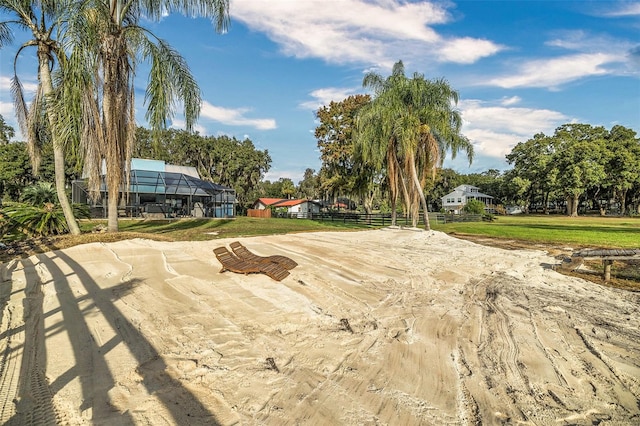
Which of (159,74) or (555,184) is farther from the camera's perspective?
(555,184)

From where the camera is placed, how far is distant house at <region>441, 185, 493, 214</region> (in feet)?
224

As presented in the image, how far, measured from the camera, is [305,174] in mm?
112688

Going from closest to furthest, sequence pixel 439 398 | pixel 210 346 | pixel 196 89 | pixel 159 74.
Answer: pixel 439 398 → pixel 210 346 → pixel 159 74 → pixel 196 89

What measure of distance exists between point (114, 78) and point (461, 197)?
69667mm

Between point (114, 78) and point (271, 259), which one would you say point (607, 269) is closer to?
point (271, 259)

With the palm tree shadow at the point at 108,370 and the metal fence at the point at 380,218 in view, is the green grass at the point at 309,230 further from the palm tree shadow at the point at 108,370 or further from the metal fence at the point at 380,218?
the palm tree shadow at the point at 108,370

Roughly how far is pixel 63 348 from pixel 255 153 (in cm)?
5177

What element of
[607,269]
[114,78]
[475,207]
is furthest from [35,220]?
[475,207]

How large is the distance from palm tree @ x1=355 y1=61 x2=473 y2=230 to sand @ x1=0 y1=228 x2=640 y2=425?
35.7ft

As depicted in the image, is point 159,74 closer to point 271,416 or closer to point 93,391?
point 93,391

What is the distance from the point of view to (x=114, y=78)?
9.67 meters

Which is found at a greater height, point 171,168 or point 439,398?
point 171,168

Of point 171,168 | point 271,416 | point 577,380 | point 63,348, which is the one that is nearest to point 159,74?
point 63,348

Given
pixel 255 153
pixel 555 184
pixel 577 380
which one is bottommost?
pixel 577 380
